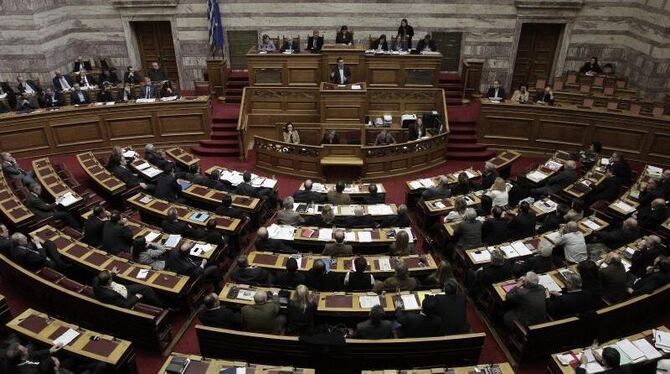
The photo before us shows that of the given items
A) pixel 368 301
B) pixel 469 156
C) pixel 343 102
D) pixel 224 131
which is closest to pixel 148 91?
pixel 224 131

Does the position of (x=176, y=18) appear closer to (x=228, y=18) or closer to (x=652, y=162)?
(x=228, y=18)

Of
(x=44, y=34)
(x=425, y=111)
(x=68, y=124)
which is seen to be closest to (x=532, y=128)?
(x=425, y=111)

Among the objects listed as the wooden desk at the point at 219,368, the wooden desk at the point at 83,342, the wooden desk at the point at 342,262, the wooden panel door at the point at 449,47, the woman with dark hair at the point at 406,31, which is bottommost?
the wooden desk at the point at 219,368

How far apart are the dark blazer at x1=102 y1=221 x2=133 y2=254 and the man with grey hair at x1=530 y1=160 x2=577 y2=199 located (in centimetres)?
817

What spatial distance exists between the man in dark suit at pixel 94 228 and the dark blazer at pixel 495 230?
667 centimetres

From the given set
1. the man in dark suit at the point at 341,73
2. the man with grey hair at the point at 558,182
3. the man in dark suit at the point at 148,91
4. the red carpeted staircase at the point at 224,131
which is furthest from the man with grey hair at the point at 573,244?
the man in dark suit at the point at 148,91

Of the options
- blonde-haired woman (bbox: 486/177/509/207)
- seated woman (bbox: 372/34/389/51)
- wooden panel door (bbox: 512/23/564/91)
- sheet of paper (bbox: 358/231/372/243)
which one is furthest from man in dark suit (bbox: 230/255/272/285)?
wooden panel door (bbox: 512/23/564/91)

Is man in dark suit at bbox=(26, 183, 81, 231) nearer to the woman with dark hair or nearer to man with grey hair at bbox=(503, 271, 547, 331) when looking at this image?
man with grey hair at bbox=(503, 271, 547, 331)

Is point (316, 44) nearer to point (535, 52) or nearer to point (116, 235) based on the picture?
point (535, 52)

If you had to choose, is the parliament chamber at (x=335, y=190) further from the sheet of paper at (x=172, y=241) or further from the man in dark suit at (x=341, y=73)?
the man in dark suit at (x=341, y=73)

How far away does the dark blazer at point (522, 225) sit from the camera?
8250 mm

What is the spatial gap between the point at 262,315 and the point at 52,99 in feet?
35.9

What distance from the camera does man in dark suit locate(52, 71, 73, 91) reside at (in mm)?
14299

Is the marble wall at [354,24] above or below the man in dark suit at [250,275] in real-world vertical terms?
above
